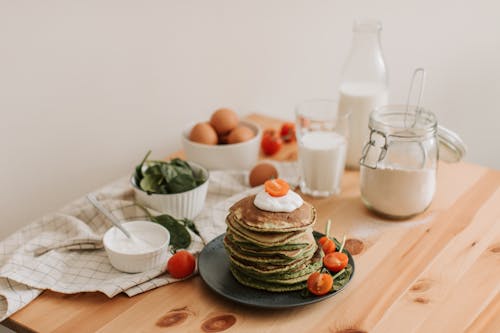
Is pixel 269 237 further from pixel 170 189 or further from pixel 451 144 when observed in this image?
pixel 451 144

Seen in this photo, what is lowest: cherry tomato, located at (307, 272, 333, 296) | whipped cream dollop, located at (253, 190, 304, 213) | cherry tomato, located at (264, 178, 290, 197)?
cherry tomato, located at (307, 272, 333, 296)

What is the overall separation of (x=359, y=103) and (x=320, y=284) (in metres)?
0.68

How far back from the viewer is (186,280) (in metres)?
1.38

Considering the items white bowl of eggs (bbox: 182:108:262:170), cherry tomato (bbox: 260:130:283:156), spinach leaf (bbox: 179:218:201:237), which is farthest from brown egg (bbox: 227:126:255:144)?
spinach leaf (bbox: 179:218:201:237)

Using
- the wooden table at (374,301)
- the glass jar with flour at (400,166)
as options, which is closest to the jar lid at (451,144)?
the glass jar with flour at (400,166)

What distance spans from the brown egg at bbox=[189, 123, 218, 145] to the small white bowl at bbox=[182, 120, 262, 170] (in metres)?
0.02

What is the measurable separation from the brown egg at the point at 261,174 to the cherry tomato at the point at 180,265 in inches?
16.8

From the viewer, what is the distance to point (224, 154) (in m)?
1.83

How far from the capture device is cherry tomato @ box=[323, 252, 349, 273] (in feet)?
4.36

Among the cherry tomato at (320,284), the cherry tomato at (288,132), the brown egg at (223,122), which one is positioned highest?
the brown egg at (223,122)

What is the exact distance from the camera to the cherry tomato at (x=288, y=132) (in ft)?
6.79

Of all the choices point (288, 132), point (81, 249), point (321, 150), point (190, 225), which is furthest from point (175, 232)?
point (288, 132)

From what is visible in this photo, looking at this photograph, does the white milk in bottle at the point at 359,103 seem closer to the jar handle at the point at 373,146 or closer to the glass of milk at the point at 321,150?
the glass of milk at the point at 321,150

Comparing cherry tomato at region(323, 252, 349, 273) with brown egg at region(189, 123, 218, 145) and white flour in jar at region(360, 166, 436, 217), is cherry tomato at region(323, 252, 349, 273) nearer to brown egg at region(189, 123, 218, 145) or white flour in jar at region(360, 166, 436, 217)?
white flour in jar at region(360, 166, 436, 217)
